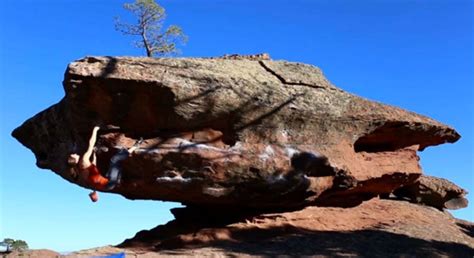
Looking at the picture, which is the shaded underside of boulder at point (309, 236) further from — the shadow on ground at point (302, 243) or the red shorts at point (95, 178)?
the red shorts at point (95, 178)

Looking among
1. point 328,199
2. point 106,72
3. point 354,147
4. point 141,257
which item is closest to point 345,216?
point 328,199

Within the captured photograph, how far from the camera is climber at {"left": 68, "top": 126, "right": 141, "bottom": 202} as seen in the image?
10664 millimetres

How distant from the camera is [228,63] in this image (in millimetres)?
12469

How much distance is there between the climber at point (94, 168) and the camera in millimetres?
10664

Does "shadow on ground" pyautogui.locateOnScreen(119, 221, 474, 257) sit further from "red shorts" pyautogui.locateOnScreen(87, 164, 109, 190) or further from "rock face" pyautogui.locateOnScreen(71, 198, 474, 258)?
"red shorts" pyautogui.locateOnScreen(87, 164, 109, 190)

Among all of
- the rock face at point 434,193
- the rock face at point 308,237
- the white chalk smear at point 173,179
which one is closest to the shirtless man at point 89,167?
the white chalk smear at point 173,179

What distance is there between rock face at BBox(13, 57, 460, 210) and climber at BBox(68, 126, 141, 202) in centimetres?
17

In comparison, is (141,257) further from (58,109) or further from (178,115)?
(58,109)

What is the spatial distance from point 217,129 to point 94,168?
265cm

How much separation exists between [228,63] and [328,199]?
4.12m

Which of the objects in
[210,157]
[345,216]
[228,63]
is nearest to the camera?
[210,157]

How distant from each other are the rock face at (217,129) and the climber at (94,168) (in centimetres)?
17

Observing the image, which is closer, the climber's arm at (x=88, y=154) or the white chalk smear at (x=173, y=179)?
the climber's arm at (x=88, y=154)

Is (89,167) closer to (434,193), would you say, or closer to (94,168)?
(94,168)
